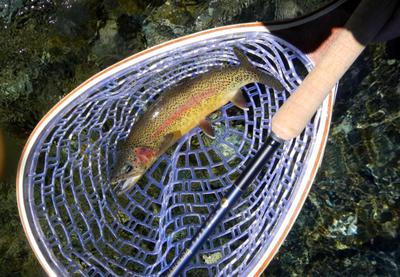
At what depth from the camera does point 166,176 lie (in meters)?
3.51

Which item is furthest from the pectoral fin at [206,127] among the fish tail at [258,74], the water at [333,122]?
the water at [333,122]

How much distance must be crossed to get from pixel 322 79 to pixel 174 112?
1.13 meters

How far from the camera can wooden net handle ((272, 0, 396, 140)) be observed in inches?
86.4

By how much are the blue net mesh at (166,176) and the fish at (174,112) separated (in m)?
0.16

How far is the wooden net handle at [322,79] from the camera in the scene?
7.20 ft

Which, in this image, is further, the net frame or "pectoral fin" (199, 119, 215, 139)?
"pectoral fin" (199, 119, 215, 139)

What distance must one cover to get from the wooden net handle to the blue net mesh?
396mm

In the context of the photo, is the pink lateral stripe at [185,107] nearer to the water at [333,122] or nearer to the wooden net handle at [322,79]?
the wooden net handle at [322,79]

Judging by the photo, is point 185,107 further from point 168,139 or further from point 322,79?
point 322,79

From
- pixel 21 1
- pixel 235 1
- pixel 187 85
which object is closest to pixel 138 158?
pixel 187 85

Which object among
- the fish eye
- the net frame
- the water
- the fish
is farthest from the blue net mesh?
the water

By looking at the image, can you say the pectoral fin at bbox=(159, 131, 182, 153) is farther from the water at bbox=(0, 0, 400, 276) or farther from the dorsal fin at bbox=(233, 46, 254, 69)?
the water at bbox=(0, 0, 400, 276)

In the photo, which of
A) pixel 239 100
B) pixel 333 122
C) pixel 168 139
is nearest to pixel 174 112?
pixel 168 139

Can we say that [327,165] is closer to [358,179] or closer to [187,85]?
[358,179]
